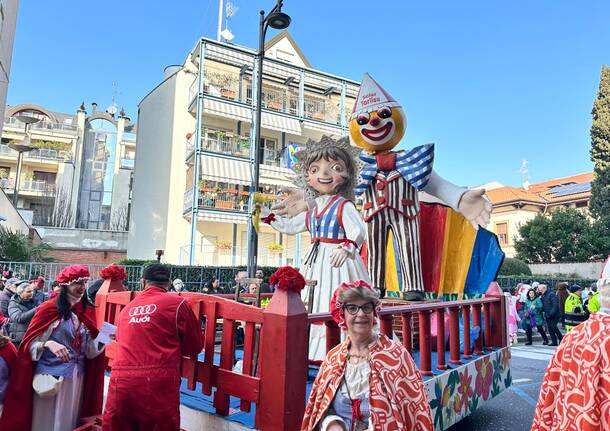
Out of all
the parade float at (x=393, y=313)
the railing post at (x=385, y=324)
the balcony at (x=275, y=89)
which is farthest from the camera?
the balcony at (x=275, y=89)

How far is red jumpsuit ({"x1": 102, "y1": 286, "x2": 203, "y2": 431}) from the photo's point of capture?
2.78 m

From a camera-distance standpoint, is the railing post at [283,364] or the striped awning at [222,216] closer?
the railing post at [283,364]

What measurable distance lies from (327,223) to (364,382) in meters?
2.41

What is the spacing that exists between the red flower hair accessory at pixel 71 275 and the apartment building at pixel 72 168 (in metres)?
31.6

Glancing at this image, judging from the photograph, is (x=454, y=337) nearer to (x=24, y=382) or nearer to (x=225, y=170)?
(x=24, y=382)

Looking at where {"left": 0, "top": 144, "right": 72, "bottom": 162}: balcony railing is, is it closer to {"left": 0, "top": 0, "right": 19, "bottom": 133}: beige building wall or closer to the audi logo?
{"left": 0, "top": 0, "right": 19, "bottom": 133}: beige building wall

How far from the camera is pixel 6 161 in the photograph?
107ft

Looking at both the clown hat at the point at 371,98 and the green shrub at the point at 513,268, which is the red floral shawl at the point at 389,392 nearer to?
the clown hat at the point at 371,98

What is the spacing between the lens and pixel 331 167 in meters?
4.70

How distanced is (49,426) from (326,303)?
7.53 ft

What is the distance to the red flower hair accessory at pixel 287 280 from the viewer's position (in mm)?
2705

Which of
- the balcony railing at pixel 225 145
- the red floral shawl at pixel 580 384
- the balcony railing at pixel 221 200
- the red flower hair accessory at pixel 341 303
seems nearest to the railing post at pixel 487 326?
the red floral shawl at pixel 580 384

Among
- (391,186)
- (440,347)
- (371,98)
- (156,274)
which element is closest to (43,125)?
(371,98)

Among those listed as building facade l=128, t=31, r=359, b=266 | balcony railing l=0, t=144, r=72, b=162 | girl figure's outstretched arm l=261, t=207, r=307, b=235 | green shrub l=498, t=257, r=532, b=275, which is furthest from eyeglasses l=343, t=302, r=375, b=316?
balcony railing l=0, t=144, r=72, b=162
